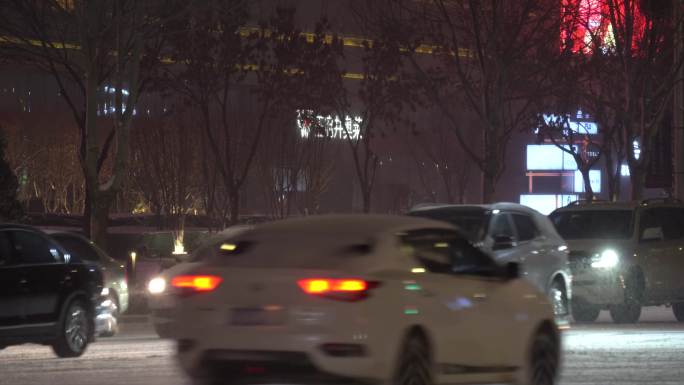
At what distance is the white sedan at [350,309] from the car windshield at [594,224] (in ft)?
41.2

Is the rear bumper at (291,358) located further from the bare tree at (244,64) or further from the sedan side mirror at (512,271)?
the bare tree at (244,64)

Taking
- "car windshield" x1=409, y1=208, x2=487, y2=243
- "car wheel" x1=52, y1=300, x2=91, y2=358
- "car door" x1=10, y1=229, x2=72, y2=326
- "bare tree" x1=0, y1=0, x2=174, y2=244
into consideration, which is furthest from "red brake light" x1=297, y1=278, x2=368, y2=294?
"bare tree" x1=0, y1=0, x2=174, y2=244

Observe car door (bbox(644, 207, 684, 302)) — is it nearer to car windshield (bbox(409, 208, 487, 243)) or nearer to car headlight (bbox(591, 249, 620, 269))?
car headlight (bbox(591, 249, 620, 269))

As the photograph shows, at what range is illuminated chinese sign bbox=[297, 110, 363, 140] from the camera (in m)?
54.7

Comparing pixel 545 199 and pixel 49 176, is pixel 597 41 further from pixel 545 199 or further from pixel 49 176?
pixel 545 199

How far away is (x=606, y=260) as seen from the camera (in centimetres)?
2378

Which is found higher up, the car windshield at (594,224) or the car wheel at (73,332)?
the car windshield at (594,224)

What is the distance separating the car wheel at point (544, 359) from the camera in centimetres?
1250

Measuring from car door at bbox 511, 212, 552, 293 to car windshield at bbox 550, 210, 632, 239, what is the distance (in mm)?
4130

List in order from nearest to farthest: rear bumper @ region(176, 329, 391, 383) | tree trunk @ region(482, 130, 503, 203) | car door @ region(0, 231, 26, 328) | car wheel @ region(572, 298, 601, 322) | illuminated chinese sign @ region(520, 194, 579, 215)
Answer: rear bumper @ region(176, 329, 391, 383) < car door @ region(0, 231, 26, 328) < car wheel @ region(572, 298, 601, 322) < tree trunk @ region(482, 130, 503, 203) < illuminated chinese sign @ region(520, 194, 579, 215)

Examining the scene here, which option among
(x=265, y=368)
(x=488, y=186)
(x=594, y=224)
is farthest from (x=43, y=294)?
(x=488, y=186)

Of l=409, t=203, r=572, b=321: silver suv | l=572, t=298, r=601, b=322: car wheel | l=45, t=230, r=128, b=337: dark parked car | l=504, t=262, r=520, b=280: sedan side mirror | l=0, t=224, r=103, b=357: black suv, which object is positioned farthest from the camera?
l=572, t=298, r=601, b=322: car wheel

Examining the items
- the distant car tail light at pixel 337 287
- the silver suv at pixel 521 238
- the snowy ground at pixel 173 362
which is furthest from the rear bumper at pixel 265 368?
the silver suv at pixel 521 238

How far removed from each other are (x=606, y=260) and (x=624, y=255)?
318 mm
